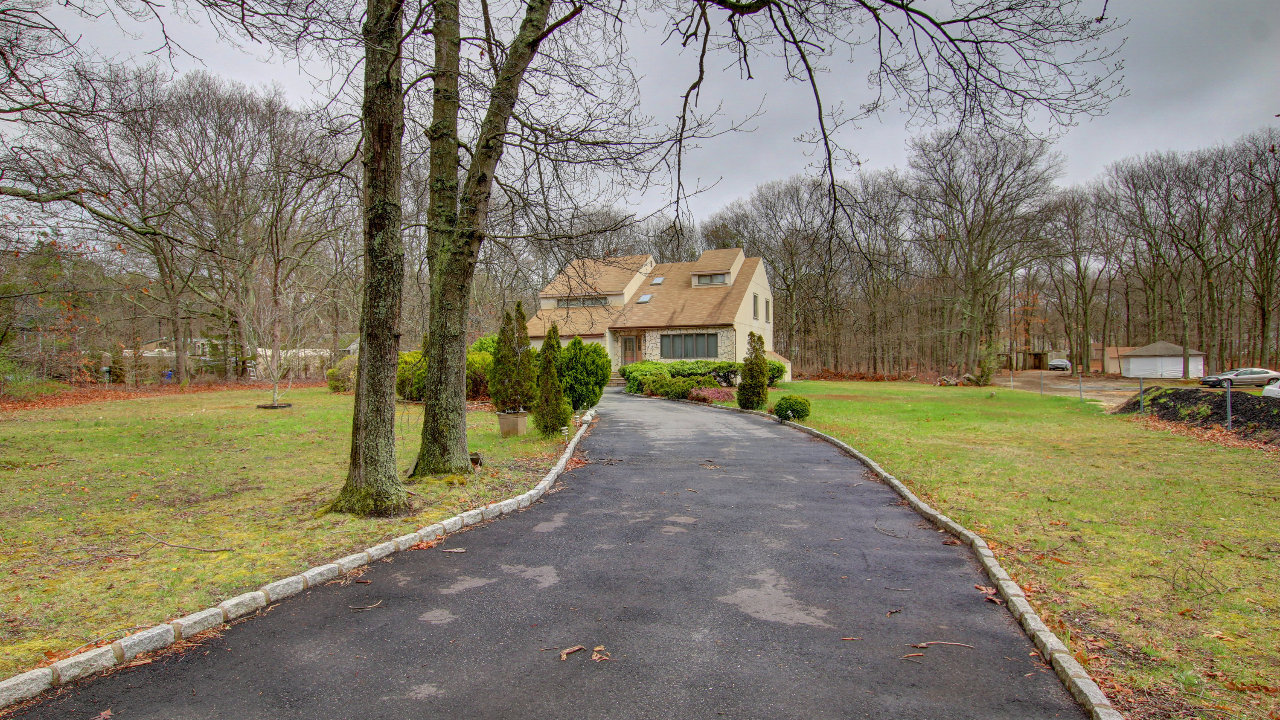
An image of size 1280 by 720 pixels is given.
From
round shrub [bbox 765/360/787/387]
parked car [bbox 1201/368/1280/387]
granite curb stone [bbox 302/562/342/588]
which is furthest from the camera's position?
parked car [bbox 1201/368/1280/387]

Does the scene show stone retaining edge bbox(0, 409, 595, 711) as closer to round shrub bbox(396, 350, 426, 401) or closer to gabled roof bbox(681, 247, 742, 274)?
round shrub bbox(396, 350, 426, 401)

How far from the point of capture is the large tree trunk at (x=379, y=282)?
610cm

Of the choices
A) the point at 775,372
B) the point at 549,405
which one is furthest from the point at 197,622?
the point at 775,372

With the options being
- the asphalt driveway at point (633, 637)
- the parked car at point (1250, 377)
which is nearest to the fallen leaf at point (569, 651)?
the asphalt driveway at point (633, 637)

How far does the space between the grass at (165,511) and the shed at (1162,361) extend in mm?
44240

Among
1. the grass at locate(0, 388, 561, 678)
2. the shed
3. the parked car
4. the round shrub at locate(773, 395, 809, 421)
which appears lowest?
the grass at locate(0, 388, 561, 678)

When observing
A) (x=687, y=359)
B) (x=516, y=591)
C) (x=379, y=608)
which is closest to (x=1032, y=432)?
(x=516, y=591)

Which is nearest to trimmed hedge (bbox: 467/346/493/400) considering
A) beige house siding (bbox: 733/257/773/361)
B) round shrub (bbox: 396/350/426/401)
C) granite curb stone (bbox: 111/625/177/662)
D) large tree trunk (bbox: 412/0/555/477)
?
round shrub (bbox: 396/350/426/401)

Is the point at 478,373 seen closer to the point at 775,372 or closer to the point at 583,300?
the point at 583,300

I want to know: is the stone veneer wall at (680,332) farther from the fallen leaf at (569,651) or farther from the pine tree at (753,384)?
the fallen leaf at (569,651)

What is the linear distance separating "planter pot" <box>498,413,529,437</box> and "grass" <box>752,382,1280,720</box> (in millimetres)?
6740

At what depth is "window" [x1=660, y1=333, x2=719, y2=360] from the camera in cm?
3047

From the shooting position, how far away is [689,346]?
30.9m

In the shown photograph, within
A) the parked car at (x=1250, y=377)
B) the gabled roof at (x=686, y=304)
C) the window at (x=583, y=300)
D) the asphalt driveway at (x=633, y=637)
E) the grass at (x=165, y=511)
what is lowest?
the asphalt driveway at (x=633, y=637)
